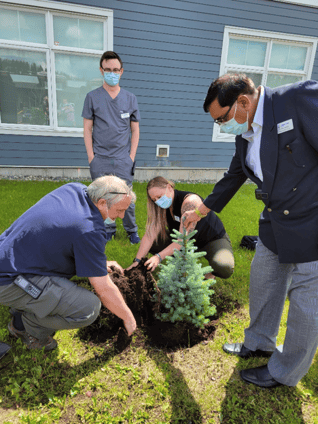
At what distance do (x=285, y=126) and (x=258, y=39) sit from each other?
7.39 meters

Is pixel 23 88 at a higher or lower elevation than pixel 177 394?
higher

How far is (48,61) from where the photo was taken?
21.4 feet

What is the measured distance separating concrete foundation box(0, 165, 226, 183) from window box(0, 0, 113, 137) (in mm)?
850

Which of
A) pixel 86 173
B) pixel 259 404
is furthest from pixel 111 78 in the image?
pixel 259 404

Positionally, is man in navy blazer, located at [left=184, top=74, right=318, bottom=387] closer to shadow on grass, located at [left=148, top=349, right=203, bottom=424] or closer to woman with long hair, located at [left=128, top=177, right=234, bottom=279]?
shadow on grass, located at [left=148, top=349, right=203, bottom=424]

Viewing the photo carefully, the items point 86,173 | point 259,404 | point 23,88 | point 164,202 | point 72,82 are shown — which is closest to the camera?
point 259,404

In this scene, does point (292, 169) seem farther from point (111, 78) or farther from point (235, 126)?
point (111, 78)

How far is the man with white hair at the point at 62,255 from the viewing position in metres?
1.95

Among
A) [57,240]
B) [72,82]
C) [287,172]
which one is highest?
[72,82]

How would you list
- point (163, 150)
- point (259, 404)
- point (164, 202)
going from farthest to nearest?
point (163, 150)
point (164, 202)
point (259, 404)

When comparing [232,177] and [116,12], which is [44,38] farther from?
[232,177]

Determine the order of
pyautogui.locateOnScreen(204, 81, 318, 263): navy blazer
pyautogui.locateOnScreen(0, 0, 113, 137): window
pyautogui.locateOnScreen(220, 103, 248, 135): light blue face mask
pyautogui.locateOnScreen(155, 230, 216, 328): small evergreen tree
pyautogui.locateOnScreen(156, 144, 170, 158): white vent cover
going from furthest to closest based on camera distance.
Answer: pyautogui.locateOnScreen(156, 144, 170, 158): white vent cover → pyautogui.locateOnScreen(0, 0, 113, 137): window → pyautogui.locateOnScreen(155, 230, 216, 328): small evergreen tree → pyautogui.locateOnScreen(220, 103, 248, 135): light blue face mask → pyautogui.locateOnScreen(204, 81, 318, 263): navy blazer

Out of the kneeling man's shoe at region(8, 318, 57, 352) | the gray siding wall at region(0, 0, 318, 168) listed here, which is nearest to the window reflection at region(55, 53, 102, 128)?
the gray siding wall at region(0, 0, 318, 168)

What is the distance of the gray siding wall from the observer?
664 centimetres
